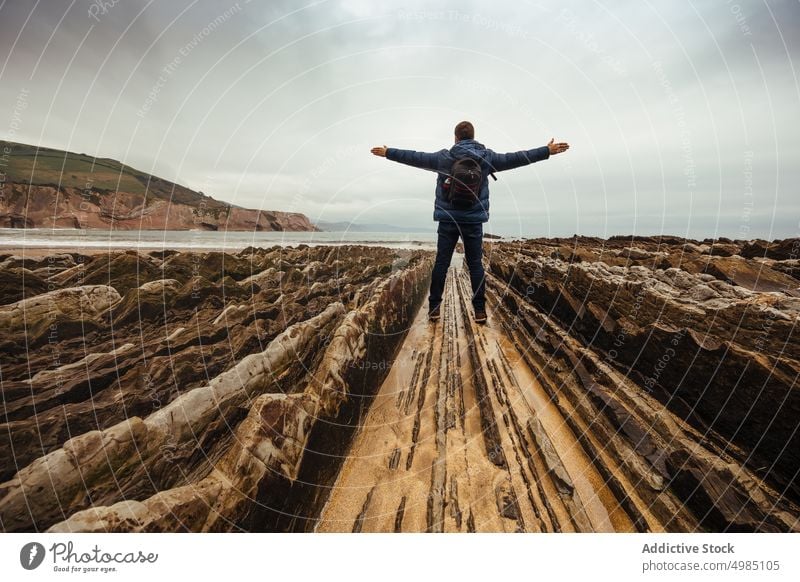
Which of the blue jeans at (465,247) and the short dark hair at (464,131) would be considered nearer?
the short dark hair at (464,131)

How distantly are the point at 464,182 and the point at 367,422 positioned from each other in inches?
128

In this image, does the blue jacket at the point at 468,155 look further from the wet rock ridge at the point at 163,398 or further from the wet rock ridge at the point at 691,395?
the wet rock ridge at the point at 691,395

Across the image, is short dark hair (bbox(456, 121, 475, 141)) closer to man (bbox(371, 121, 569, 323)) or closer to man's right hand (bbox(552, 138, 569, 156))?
man (bbox(371, 121, 569, 323))

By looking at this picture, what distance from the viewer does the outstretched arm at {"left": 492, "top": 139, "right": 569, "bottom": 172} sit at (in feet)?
12.5

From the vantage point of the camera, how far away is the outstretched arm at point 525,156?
12.5 ft

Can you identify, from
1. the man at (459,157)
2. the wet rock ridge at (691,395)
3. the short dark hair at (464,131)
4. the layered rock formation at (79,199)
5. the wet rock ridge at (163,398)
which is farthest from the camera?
the layered rock formation at (79,199)

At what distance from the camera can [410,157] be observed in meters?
4.00

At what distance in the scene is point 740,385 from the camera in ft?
7.90

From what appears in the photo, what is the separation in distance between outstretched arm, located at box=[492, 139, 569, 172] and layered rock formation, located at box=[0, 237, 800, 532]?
8.03 feet

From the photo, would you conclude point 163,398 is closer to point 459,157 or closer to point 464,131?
point 459,157
